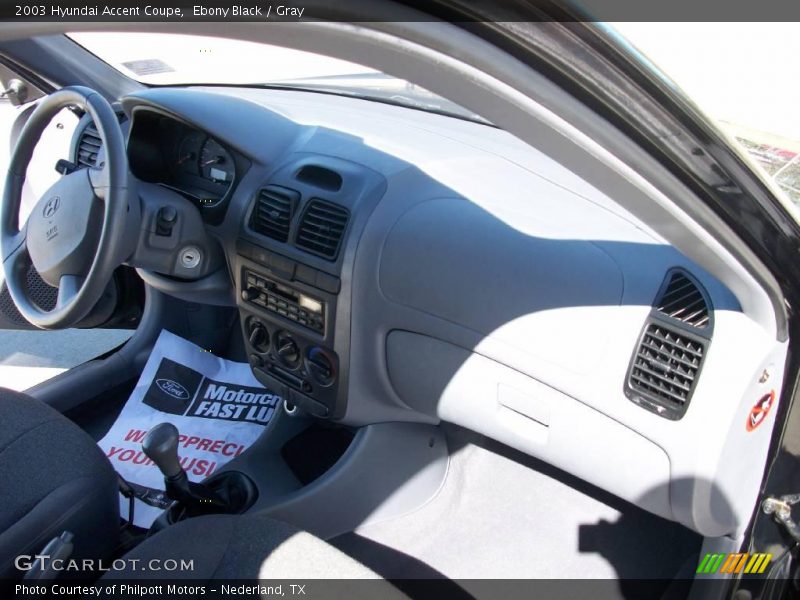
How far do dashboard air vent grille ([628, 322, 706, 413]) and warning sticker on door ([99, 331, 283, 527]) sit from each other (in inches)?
51.0

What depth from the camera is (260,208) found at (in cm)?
183

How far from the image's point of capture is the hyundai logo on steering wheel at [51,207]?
1808 millimetres

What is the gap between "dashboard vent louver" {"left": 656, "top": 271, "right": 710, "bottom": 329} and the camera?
1.22 meters

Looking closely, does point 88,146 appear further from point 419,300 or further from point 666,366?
point 666,366

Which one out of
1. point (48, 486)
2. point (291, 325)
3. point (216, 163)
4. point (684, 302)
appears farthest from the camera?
point (216, 163)

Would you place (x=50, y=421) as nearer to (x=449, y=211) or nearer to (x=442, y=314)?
(x=442, y=314)

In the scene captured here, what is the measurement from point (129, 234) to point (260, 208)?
0.34m

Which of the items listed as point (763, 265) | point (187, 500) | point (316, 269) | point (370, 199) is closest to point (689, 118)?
point (763, 265)

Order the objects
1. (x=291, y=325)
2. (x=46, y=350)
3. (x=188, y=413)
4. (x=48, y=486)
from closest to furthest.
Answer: (x=48, y=486), (x=291, y=325), (x=188, y=413), (x=46, y=350)

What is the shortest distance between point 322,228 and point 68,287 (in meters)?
0.67

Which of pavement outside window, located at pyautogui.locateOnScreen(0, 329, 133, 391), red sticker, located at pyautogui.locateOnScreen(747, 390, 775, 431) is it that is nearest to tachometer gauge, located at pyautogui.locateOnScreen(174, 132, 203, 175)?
pavement outside window, located at pyautogui.locateOnScreen(0, 329, 133, 391)

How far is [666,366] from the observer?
127 centimetres

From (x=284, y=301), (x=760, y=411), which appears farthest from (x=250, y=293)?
(x=760, y=411)

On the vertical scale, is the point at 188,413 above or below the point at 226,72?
below
